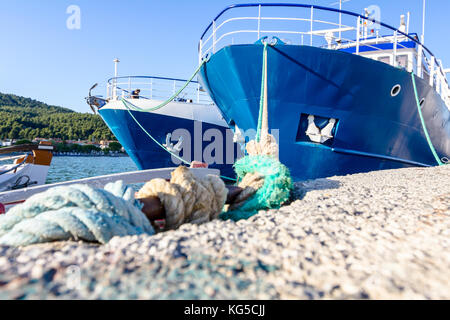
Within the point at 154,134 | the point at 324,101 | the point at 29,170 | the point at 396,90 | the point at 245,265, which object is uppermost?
the point at 396,90

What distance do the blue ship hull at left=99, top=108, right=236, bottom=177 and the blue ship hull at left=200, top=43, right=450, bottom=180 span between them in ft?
11.3

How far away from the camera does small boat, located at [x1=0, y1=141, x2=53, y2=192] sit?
26.3ft

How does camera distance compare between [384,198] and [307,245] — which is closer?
[307,245]

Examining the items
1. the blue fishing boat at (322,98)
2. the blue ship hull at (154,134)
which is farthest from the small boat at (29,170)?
the blue fishing boat at (322,98)

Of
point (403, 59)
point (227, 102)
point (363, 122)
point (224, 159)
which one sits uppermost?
point (403, 59)

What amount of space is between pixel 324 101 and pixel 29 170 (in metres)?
8.68

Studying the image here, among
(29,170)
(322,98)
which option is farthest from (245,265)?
(29,170)

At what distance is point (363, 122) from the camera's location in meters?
6.20

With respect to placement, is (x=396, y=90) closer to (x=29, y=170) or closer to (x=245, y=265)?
(x=245, y=265)

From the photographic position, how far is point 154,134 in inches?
405

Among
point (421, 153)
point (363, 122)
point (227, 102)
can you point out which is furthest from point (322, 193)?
point (421, 153)

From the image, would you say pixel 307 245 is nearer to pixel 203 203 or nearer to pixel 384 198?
pixel 203 203

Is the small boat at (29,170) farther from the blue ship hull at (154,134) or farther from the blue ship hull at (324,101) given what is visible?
the blue ship hull at (324,101)

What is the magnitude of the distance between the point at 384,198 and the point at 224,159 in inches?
336
